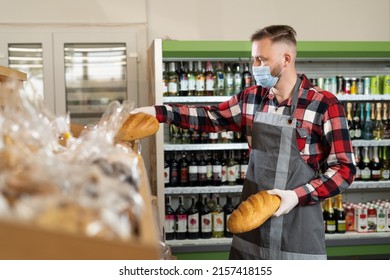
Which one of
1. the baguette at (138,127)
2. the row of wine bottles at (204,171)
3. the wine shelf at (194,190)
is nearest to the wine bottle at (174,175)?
the row of wine bottles at (204,171)

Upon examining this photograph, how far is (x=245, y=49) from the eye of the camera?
386 centimetres

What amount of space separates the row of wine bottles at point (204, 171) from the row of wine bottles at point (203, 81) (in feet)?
1.85

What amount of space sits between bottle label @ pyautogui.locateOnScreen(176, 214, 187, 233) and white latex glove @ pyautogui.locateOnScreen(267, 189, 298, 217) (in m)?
2.19

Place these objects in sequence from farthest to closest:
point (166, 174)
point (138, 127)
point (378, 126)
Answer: point (378, 126), point (166, 174), point (138, 127)

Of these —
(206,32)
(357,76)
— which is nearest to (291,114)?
(206,32)

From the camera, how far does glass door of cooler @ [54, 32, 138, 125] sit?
4.40 meters

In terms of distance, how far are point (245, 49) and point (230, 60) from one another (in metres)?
0.54

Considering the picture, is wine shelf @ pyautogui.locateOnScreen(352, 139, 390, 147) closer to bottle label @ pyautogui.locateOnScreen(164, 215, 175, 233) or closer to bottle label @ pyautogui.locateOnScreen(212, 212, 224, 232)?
bottle label @ pyautogui.locateOnScreen(212, 212, 224, 232)

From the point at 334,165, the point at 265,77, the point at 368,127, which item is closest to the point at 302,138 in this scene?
the point at 334,165

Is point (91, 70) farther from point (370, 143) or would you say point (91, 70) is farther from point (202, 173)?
point (370, 143)

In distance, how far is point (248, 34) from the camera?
14.9 ft

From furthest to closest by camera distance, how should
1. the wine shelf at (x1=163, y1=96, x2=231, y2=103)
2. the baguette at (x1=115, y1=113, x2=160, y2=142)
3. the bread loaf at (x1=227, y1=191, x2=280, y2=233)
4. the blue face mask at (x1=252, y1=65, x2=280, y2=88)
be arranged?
the wine shelf at (x1=163, y1=96, x2=231, y2=103) < the blue face mask at (x1=252, y1=65, x2=280, y2=88) < the bread loaf at (x1=227, y1=191, x2=280, y2=233) < the baguette at (x1=115, y1=113, x2=160, y2=142)

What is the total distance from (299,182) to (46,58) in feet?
9.42

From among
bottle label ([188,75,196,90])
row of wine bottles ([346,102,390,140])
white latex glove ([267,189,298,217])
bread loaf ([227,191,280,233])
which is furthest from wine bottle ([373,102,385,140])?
bread loaf ([227,191,280,233])
